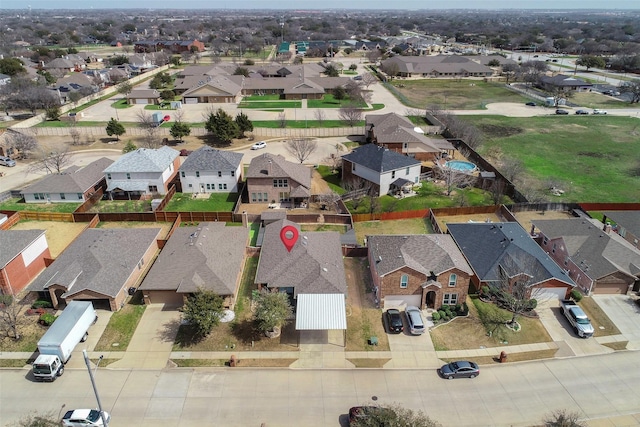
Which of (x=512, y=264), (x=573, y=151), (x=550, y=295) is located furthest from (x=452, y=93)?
(x=550, y=295)

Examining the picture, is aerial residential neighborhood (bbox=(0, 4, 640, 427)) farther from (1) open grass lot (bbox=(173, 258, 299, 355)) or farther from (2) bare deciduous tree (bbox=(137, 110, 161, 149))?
(2) bare deciduous tree (bbox=(137, 110, 161, 149))

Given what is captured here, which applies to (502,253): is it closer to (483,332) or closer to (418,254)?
(418,254)

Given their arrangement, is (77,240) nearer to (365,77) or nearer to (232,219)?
(232,219)

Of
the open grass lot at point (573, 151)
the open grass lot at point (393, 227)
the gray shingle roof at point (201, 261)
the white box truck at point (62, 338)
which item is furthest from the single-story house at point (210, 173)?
the open grass lot at point (573, 151)

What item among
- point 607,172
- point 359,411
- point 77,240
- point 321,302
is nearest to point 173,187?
point 77,240

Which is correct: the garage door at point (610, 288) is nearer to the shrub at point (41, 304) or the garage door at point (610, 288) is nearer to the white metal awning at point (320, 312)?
the white metal awning at point (320, 312)

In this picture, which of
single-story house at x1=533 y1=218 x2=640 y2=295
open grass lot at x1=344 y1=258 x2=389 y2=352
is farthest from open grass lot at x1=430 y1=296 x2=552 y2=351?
single-story house at x1=533 y1=218 x2=640 y2=295
